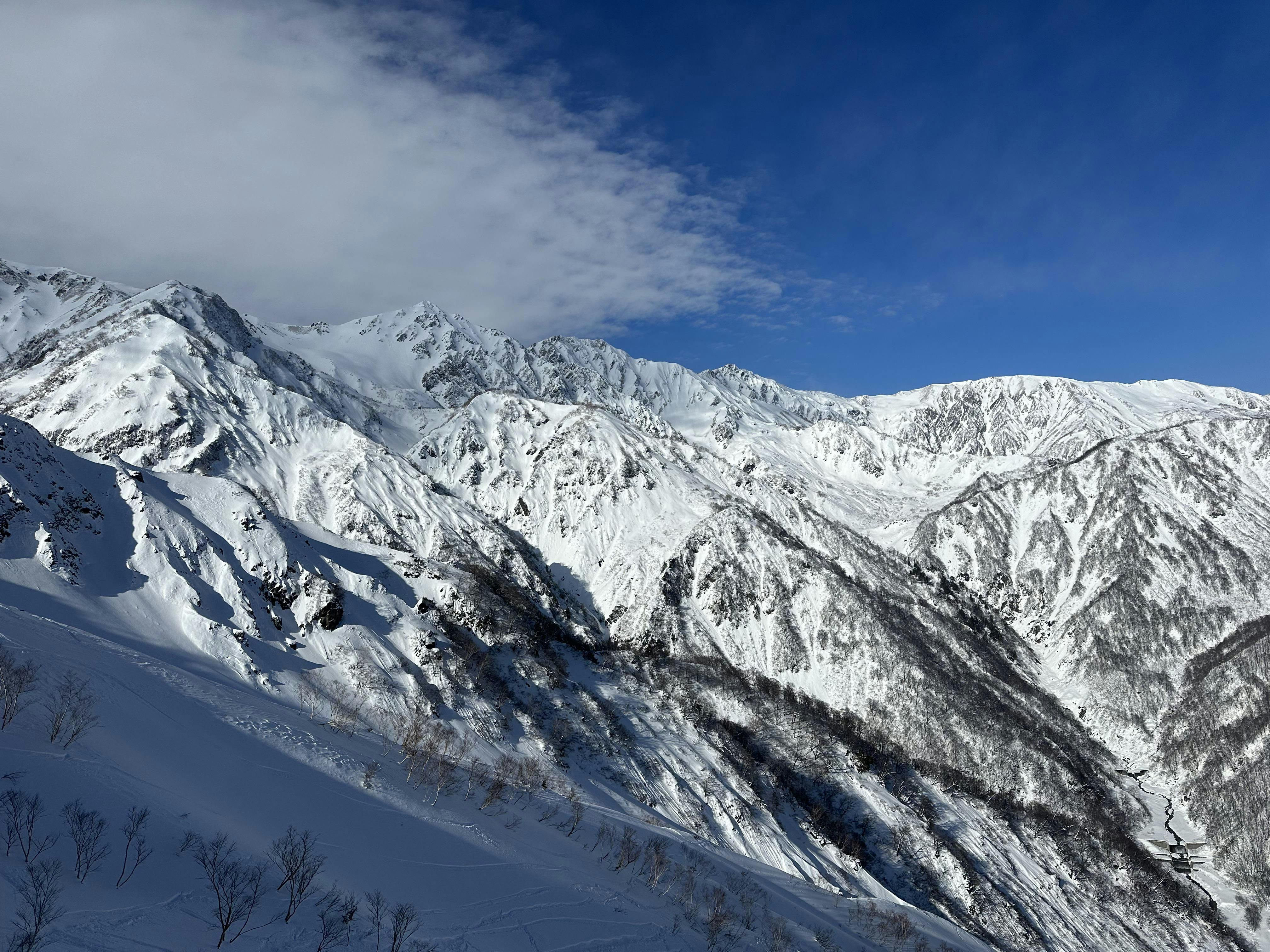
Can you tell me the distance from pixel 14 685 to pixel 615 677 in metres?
90.5

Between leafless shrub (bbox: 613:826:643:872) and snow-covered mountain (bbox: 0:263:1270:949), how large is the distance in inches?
34.7

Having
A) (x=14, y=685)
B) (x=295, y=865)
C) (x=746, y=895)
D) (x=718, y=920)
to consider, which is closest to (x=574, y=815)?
(x=746, y=895)

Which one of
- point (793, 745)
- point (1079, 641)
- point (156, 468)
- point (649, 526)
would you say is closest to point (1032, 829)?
point (793, 745)

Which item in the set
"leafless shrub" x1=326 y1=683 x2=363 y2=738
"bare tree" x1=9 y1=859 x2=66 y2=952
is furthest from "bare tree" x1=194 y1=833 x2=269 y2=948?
"leafless shrub" x1=326 y1=683 x2=363 y2=738

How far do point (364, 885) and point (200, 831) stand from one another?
7.10 meters

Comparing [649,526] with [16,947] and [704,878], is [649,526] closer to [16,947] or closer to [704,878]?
[704,878]

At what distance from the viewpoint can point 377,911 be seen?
25906 millimetres

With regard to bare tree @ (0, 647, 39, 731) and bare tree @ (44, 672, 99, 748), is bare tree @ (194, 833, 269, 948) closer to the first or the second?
bare tree @ (44, 672, 99, 748)

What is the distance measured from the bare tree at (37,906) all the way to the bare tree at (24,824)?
1.98 feet

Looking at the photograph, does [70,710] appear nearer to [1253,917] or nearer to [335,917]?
[335,917]

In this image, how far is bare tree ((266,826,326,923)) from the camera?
24.8 metres

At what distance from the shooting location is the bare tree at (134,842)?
72.7 feet

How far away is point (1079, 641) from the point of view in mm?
164500

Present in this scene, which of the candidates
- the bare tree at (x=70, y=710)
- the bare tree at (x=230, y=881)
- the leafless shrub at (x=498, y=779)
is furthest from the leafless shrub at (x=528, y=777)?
the bare tree at (x=70, y=710)
